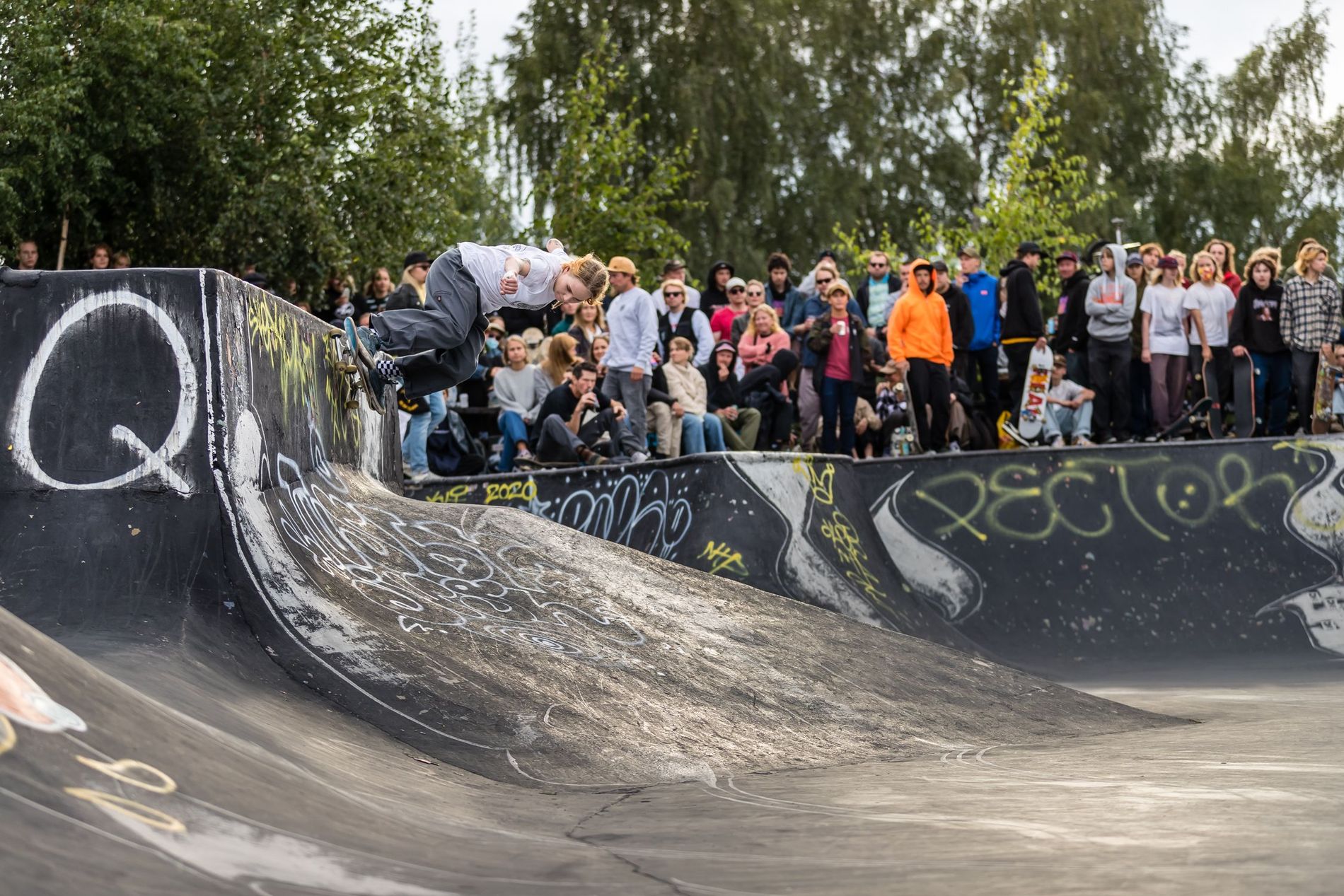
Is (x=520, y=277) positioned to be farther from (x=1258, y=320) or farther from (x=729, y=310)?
(x=1258, y=320)

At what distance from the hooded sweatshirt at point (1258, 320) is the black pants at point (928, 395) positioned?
2.88m

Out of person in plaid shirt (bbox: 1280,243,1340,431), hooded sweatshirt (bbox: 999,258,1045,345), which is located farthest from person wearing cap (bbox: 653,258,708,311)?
person in plaid shirt (bbox: 1280,243,1340,431)

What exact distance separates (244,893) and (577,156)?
24313mm

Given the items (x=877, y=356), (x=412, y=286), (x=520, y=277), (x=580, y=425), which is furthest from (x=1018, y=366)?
(x=520, y=277)

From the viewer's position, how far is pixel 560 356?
41.7 feet

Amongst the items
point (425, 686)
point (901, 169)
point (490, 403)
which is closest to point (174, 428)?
point (425, 686)

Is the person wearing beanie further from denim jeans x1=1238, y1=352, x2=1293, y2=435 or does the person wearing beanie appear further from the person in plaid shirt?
the person in plaid shirt

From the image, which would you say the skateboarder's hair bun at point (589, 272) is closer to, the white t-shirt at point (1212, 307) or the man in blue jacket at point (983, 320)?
the man in blue jacket at point (983, 320)

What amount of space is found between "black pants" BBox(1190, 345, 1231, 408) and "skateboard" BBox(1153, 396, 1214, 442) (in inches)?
7.8

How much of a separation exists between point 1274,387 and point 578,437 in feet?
22.1

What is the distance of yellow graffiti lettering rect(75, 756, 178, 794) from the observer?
3.19m

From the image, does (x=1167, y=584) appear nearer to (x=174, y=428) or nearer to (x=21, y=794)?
(x=174, y=428)

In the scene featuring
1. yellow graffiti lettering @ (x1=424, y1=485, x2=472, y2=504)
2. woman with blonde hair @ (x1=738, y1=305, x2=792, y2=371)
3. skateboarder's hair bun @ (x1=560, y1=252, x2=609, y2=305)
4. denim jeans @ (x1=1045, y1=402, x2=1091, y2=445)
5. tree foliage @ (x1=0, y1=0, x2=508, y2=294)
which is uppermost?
tree foliage @ (x1=0, y1=0, x2=508, y2=294)

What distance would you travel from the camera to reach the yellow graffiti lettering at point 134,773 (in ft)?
10.5
